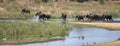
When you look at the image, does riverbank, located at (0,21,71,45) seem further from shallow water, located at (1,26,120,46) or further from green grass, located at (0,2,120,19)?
green grass, located at (0,2,120,19)

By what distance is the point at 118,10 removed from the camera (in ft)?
271

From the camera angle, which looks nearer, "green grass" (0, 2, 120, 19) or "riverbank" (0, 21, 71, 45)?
"riverbank" (0, 21, 71, 45)

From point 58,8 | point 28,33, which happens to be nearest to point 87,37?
point 28,33

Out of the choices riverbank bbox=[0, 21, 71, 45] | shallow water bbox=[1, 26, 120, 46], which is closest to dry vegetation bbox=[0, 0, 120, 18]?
shallow water bbox=[1, 26, 120, 46]

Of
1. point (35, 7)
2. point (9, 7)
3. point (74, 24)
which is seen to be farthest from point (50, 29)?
point (35, 7)

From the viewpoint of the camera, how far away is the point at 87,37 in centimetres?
4222

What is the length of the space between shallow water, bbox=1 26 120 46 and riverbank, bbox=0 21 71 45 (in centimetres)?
108

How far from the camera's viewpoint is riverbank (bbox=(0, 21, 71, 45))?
128 ft

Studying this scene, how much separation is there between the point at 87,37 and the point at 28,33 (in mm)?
5368

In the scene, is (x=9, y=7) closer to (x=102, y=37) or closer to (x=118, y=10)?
(x=118, y=10)

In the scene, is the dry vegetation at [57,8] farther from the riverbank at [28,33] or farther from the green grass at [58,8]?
the riverbank at [28,33]

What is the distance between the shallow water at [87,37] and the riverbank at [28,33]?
3.54 feet

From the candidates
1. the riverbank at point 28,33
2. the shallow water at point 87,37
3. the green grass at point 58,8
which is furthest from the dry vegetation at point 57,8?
the riverbank at point 28,33

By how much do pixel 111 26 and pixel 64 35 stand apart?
31.8 feet
